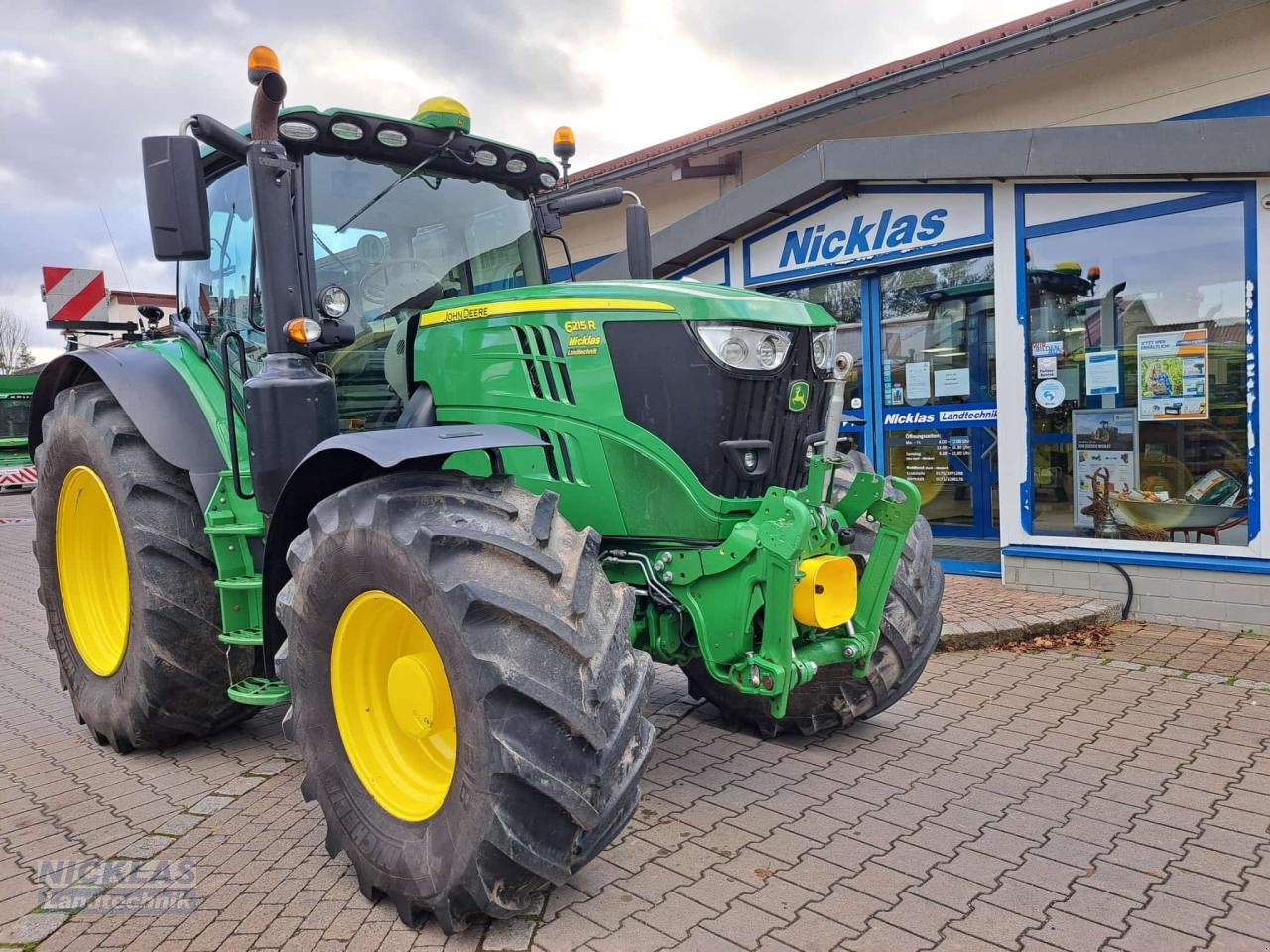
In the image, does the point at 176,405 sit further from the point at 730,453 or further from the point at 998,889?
the point at 998,889

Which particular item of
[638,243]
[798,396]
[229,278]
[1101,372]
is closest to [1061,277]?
[1101,372]

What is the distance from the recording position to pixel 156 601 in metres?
3.59

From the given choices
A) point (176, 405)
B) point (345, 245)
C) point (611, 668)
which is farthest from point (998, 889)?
point (176, 405)

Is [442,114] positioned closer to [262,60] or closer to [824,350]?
[262,60]

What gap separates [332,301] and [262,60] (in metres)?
0.79

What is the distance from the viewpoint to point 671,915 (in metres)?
2.57

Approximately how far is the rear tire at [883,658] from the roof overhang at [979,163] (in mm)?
3081

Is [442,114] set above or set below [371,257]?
above

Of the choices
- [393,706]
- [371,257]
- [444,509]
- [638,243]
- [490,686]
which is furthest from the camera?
[638,243]

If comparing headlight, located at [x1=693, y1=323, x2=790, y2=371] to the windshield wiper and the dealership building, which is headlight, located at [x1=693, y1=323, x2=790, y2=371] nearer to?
the windshield wiper

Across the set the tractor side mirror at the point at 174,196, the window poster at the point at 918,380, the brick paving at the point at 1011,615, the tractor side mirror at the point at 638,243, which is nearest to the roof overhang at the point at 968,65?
the window poster at the point at 918,380

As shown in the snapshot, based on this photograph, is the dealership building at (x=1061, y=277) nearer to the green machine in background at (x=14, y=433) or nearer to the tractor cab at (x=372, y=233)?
the tractor cab at (x=372, y=233)

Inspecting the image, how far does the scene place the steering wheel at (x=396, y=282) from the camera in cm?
369

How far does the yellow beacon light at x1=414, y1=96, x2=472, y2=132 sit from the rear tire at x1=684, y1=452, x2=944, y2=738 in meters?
2.11
